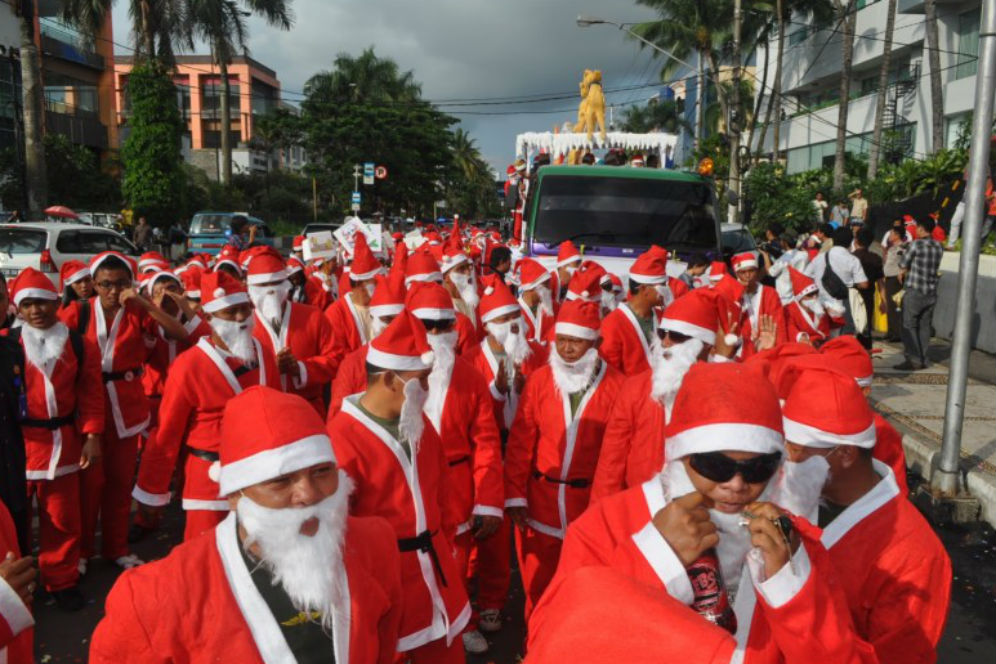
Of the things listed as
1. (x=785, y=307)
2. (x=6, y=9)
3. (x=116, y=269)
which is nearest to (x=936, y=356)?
(x=785, y=307)

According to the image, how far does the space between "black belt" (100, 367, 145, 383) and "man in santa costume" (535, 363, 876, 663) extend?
4.33 meters

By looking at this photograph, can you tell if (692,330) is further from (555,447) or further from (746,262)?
(746,262)

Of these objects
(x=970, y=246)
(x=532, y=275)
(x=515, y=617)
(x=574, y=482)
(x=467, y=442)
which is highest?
(x=970, y=246)

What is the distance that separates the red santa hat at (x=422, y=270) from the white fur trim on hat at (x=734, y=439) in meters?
5.44

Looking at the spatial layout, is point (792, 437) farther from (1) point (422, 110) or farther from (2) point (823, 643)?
(1) point (422, 110)

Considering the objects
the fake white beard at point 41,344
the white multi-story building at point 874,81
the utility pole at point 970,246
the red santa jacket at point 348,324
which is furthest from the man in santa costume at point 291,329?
the white multi-story building at point 874,81

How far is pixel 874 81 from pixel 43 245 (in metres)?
35.7

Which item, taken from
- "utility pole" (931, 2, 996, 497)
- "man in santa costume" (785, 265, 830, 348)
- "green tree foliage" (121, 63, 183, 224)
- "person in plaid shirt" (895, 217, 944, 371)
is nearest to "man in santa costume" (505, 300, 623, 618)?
"utility pole" (931, 2, 996, 497)

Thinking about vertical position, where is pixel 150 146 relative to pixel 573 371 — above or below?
above

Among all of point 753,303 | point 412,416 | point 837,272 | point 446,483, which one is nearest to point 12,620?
point 412,416

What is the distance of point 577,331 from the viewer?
4570 mm

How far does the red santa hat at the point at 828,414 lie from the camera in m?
2.36

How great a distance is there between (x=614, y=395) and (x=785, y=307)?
4.94m

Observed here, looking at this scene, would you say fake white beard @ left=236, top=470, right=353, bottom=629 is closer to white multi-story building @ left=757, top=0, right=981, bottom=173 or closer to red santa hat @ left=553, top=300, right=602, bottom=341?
red santa hat @ left=553, top=300, right=602, bottom=341
